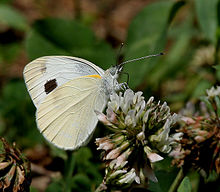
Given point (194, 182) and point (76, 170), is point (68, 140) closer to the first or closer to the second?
point (76, 170)

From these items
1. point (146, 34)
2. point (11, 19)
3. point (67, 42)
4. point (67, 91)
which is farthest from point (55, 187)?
point (11, 19)

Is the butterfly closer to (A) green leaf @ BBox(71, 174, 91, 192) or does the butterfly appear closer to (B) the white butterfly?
(B) the white butterfly

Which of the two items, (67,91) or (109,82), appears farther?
(67,91)

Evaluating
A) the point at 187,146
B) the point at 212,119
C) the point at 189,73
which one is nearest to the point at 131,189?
the point at 187,146

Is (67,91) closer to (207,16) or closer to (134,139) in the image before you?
(134,139)

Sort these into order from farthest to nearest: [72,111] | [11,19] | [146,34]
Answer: [11,19] → [146,34] → [72,111]

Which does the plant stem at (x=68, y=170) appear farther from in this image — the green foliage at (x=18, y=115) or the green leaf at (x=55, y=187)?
the green foliage at (x=18, y=115)
